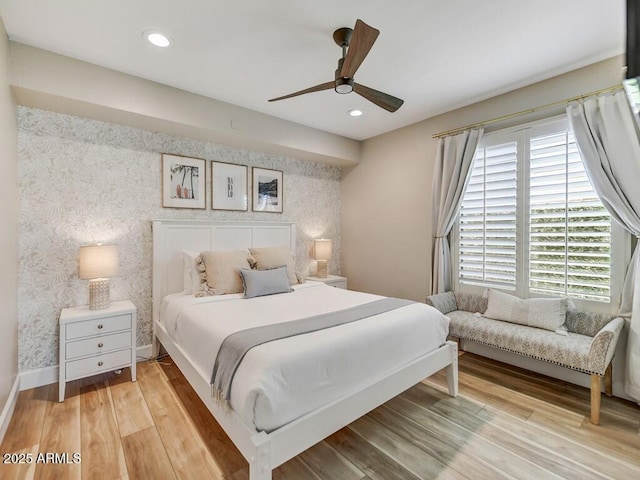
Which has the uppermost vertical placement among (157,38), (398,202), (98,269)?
(157,38)

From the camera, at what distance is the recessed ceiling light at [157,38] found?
7.11 ft

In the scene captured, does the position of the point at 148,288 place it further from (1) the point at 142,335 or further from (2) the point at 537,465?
(2) the point at 537,465

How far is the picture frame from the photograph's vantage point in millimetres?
3275

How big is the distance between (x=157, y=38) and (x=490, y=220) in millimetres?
3349

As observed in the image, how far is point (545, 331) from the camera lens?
2.62 metres

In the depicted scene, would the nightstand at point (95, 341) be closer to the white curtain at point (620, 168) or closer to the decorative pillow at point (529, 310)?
the decorative pillow at point (529, 310)

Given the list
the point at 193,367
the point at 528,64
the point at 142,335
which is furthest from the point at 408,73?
the point at 142,335

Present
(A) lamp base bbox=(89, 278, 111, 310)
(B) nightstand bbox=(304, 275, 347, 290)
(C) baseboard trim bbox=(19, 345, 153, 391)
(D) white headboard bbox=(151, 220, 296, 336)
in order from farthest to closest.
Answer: (B) nightstand bbox=(304, 275, 347, 290), (D) white headboard bbox=(151, 220, 296, 336), (A) lamp base bbox=(89, 278, 111, 310), (C) baseboard trim bbox=(19, 345, 153, 391)

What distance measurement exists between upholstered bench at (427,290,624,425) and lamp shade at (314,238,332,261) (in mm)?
1618

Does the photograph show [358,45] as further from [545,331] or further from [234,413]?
[545,331]

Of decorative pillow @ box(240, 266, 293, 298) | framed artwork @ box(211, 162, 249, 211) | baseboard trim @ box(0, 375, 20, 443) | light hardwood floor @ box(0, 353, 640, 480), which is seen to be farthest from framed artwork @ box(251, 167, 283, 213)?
baseboard trim @ box(0, 375, 20, 443)

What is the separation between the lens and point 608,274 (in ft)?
8.13

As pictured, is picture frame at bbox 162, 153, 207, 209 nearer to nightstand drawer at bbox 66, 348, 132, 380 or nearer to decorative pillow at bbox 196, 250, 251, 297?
decorative pillow at bbox 196, 250, 251, 297

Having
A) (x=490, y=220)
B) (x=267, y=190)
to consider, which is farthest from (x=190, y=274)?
(x=490, y=220)
